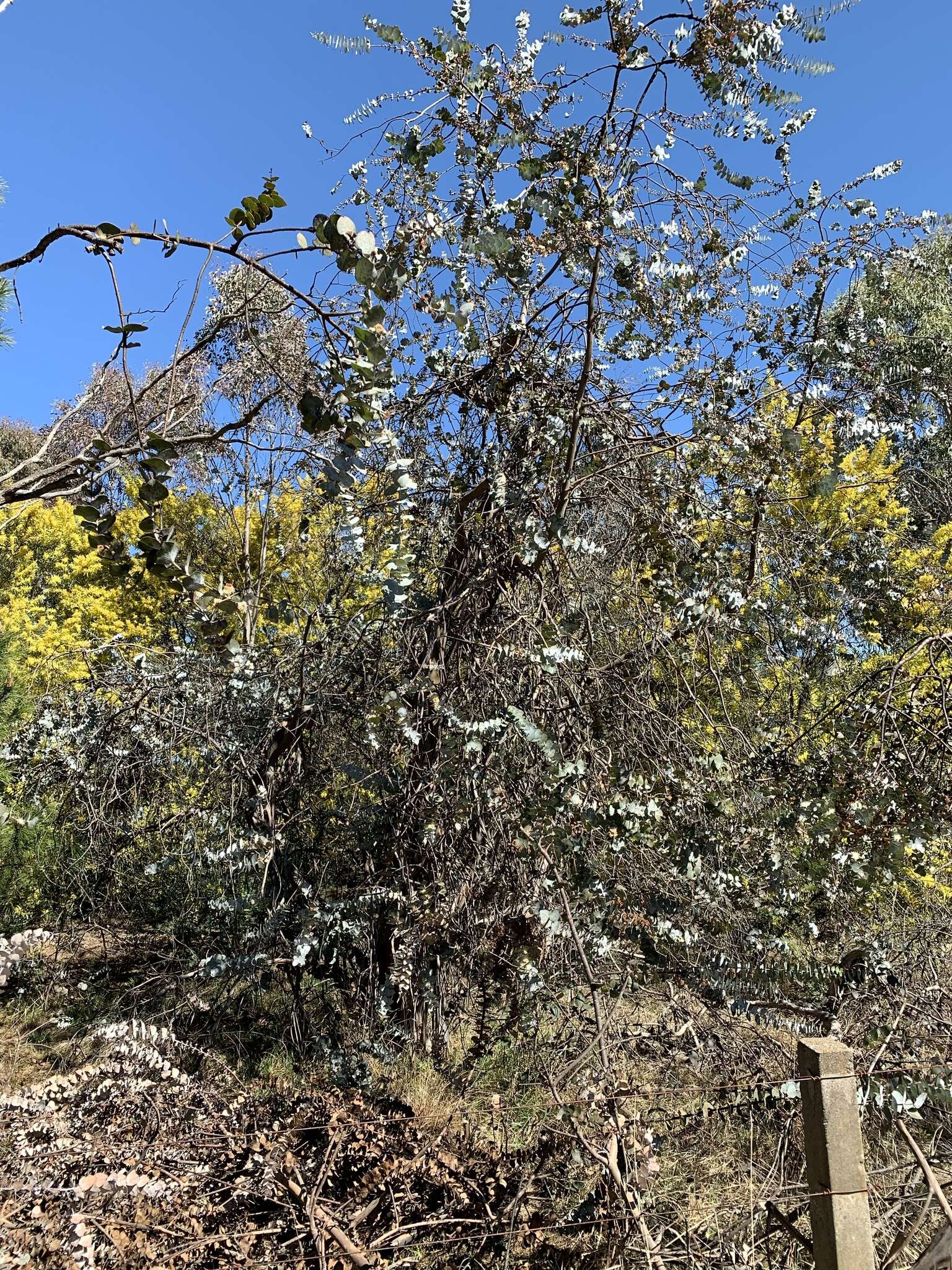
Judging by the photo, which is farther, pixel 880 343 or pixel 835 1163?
pixel 880 343

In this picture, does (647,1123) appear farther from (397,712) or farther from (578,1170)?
(397,712)

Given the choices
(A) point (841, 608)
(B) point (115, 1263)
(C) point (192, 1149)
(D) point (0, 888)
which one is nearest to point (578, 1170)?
(C) point (192, 1149)

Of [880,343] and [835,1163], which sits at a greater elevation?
Answer: [880,343]

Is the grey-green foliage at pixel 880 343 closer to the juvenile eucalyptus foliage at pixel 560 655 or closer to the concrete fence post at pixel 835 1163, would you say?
the juvenile eucalyptus foliage at pixel 560 655

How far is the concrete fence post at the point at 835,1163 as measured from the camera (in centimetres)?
141

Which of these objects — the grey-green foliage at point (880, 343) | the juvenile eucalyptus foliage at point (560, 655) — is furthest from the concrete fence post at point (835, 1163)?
the grey-green foliage at point (880, 343)

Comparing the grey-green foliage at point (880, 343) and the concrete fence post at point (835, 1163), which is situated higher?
the grey-green foliage at point (880, 343)

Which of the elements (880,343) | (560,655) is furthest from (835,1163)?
(880,343)

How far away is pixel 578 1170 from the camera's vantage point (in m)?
2.41

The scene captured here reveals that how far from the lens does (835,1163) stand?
4.68 feet

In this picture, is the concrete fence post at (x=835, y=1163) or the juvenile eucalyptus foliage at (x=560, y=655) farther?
the juvenile eucalyptus foliage at (x=560, y=655)

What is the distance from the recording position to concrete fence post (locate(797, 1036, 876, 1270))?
1.41m

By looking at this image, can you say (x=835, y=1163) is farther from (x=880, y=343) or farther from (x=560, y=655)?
(x=880, y=343)

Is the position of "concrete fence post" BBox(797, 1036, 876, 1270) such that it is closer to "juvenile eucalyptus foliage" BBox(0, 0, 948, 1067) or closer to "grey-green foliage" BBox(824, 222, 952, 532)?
"juvenile eucalyptus foliage" BBox(0, 0, 948, 1067)
